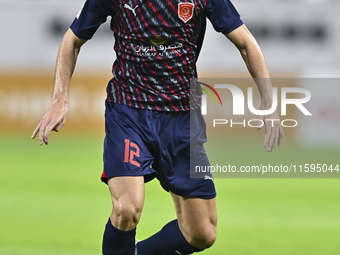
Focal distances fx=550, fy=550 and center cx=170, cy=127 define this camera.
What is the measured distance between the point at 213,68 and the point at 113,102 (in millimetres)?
7440

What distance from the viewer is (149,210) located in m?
5.20

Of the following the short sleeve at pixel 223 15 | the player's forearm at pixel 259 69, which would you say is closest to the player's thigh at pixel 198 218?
the player's forearm at pixel 259 69

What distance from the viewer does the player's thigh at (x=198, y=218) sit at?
9.86 ft

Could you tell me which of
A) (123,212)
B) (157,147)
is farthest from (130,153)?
(123,212)

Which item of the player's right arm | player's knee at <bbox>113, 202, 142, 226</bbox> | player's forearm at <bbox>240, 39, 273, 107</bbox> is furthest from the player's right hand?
player's forearm at <bbox>240, 39, 273, 107</bbox>

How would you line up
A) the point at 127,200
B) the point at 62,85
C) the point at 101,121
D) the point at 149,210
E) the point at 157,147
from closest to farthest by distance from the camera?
the point at 127,200, the point at 157,147, the point at 62,85, the point at 149,210, the point at 101,121

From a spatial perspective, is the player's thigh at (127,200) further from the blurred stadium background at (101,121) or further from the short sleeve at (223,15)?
the blurred stadium background at (101,121)

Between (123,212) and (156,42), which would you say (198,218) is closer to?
(123,212)

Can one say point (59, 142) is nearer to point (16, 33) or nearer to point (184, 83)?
point (16, 33)

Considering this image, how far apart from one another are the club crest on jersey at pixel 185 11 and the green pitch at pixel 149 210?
163cm

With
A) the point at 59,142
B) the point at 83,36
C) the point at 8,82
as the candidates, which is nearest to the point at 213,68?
the point at 59,142

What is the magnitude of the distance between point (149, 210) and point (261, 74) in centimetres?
259

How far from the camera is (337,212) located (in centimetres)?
521

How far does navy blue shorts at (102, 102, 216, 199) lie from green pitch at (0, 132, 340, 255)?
93 cm
